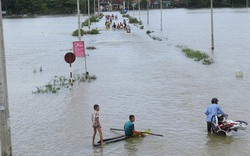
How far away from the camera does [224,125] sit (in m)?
13.2

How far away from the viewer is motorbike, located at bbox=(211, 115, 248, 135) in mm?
13055

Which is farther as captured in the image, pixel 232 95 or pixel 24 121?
pixel 232 95

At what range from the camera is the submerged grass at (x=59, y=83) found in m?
21.3

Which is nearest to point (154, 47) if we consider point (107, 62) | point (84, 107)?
point (107, 62)

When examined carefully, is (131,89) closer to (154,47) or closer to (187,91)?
(187,91)

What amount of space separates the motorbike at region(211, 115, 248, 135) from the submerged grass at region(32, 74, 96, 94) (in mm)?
9424

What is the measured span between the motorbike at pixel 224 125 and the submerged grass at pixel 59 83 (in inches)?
371

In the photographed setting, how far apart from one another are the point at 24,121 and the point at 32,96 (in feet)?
14.9

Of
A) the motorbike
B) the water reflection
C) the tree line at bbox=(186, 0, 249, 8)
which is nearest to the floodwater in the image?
the water reflection

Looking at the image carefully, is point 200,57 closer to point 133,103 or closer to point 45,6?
point 133,103

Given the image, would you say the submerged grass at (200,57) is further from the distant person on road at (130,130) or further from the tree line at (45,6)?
the tree line at (45,6)

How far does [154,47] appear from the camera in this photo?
41625mm

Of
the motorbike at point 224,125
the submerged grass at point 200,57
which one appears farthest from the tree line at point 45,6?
the motorbike at point 224,125

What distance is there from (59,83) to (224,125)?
1165cm
